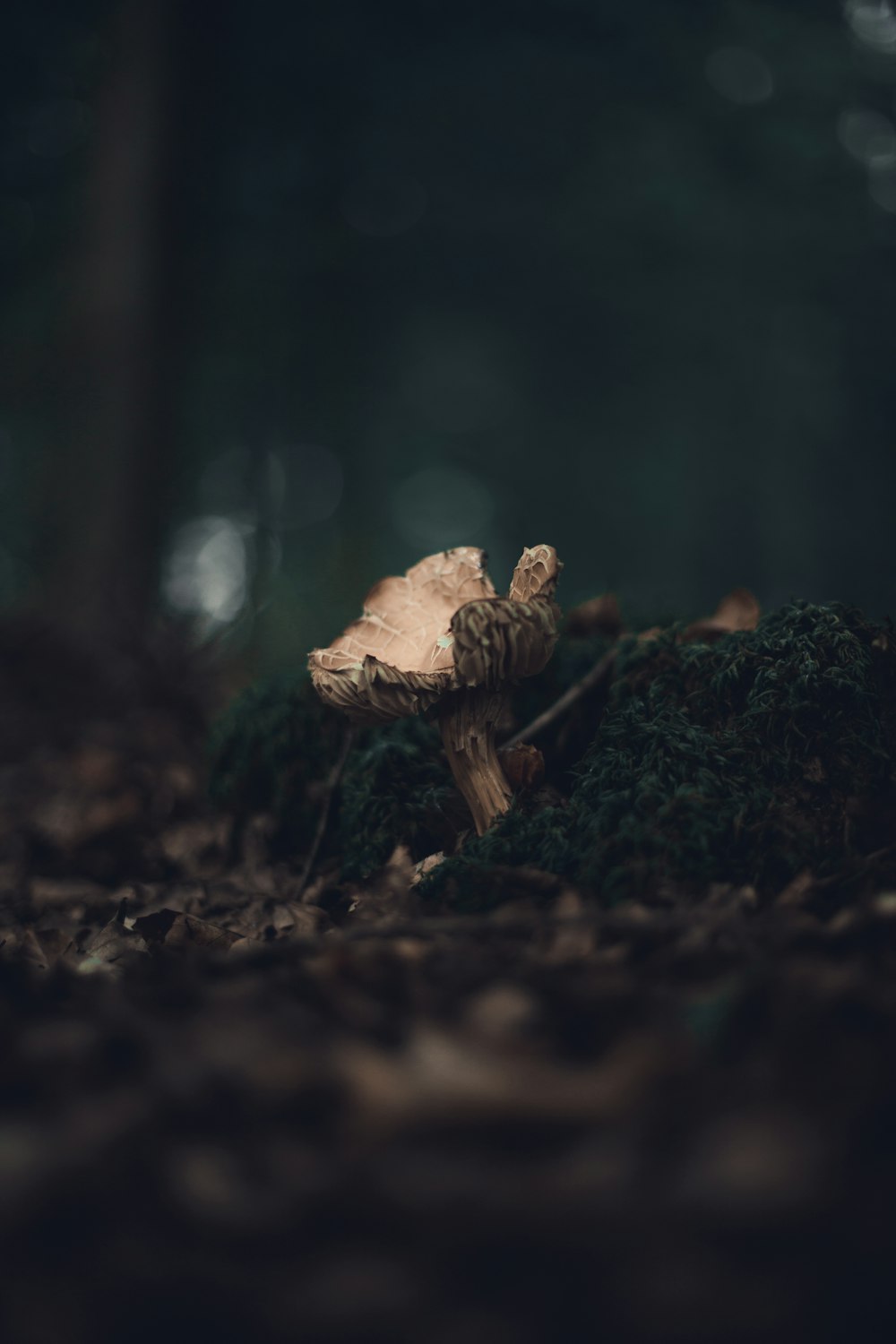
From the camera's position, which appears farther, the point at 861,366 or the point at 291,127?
the point at 291,127

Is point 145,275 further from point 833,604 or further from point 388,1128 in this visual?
point 388,1128

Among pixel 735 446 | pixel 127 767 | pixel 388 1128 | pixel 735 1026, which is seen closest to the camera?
pixel 388 1128

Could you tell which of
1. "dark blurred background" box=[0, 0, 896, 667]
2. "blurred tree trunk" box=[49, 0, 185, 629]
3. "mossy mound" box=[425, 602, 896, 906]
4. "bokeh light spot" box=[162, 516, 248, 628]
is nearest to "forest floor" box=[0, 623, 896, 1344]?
"mossy mound" box=[425, 602, 896, 906]

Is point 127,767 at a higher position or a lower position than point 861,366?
lower

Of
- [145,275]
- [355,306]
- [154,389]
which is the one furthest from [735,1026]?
[355,306]

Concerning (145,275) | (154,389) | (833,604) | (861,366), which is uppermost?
(145,275)

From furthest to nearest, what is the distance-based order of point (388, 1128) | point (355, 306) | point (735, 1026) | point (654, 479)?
point (654, 479), point (355, 306), point (735, 1026), point (388, 1128)

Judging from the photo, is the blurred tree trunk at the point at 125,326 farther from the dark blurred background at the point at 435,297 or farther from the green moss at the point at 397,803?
the green moss at the point at 397,803

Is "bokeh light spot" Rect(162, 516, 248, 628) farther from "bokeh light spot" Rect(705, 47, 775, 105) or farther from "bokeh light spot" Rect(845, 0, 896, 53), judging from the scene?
"bokeh light spot" Rect(705, 47, 775, 105)
